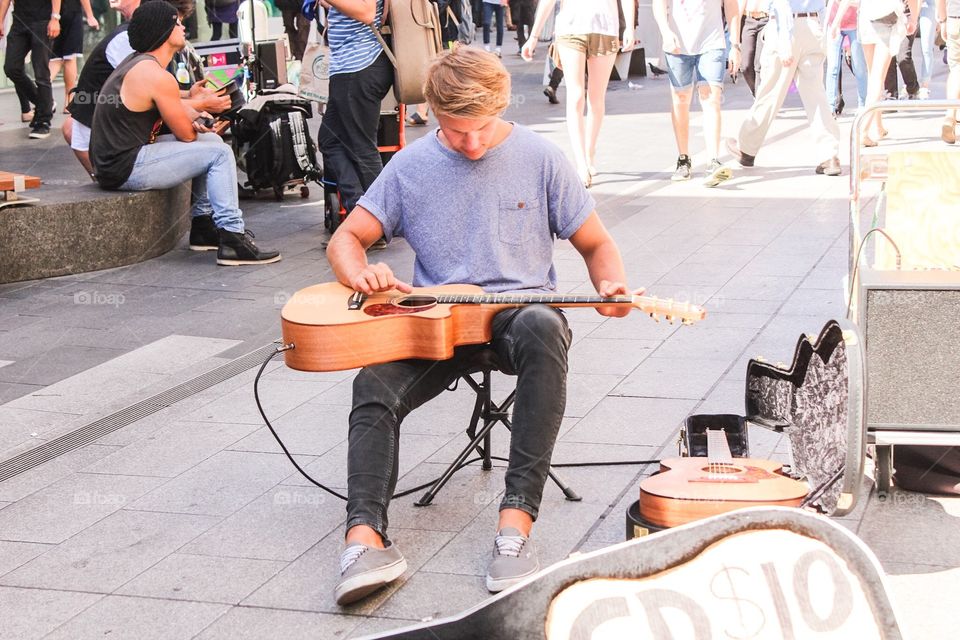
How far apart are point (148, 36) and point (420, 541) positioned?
435cm

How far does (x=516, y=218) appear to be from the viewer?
3.69m

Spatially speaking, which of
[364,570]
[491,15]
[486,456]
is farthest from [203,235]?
[491,15]

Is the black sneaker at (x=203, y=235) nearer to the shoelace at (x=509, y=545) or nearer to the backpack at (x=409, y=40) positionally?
the backpack at (x=409, y=40)

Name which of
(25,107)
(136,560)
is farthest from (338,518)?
(25,107)

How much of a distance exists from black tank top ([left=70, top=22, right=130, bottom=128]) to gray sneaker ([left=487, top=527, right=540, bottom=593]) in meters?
5.36

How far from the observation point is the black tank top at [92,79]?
25.6 ft

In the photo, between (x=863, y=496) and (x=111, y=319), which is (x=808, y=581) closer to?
(x=863, y=496)

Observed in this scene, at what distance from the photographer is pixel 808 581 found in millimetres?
2297

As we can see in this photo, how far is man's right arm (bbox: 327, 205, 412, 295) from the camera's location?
3506mm

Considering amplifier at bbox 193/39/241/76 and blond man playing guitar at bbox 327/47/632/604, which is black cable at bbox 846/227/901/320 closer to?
blond man playing guitar at bbox 327/47/632/604

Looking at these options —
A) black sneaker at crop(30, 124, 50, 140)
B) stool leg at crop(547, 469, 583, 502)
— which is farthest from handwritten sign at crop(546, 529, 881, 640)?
black sneaker at crop(30, 124, 50, 140)

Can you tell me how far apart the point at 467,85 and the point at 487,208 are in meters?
0.38

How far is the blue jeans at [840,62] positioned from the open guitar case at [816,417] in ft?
24.6

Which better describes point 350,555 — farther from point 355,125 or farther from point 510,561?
point 355,125
